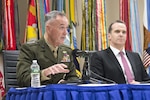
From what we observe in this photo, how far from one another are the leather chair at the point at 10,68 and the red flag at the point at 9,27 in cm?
80

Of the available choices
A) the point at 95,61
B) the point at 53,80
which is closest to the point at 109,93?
the point at 53,80

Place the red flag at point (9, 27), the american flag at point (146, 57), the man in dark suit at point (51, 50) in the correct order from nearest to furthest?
1. the man in dark suit at point (51, 50)
2. the red flag at point (9, 27)
3. the american flag at point (146, 57)

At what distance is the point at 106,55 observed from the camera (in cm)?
348

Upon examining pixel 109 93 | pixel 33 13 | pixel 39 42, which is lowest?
pixel 109 93

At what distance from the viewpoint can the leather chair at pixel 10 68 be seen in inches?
129

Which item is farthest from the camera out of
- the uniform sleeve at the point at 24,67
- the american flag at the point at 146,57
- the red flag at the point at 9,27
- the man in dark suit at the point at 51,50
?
the american flag at the point at 146,57

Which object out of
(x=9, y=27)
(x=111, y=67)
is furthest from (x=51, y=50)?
(x=9, y=27)

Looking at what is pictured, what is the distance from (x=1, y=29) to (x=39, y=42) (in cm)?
128

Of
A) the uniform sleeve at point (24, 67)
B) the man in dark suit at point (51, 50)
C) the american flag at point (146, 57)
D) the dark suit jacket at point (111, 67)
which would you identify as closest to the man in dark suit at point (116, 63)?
the dark suit jacket at point (111, 67)

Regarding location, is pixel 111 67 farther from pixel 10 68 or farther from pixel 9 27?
pixel 9 27

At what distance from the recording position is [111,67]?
338cm

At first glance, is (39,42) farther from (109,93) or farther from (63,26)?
(109,93)

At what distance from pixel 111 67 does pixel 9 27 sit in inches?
55.3

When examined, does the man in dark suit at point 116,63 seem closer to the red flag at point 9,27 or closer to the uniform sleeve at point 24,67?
the uniform sleeve at point 24,67
